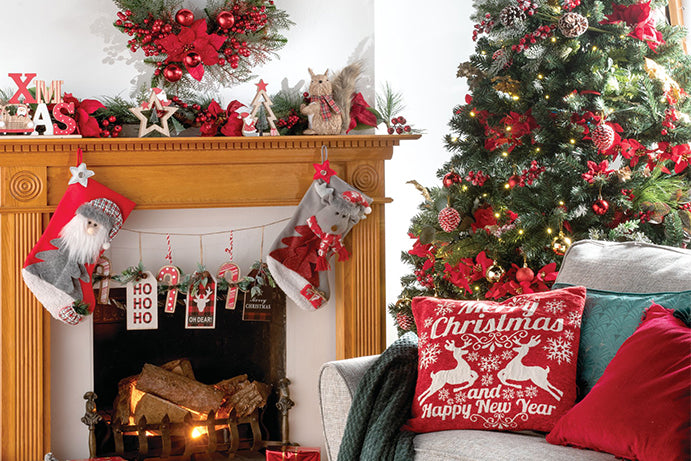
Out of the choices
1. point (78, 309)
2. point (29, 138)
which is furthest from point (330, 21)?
point (78, 309)

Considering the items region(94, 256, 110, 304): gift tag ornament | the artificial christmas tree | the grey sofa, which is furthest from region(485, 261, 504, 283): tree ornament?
region(94, 256, 110, 304): gift tag ornament

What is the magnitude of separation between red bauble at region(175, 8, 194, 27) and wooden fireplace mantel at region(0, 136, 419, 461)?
1.53 feet

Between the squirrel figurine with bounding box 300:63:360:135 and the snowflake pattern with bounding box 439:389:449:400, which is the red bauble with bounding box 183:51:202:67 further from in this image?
the snowflake pattern with bounding box 439:389:449:400

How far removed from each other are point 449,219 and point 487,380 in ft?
2.85

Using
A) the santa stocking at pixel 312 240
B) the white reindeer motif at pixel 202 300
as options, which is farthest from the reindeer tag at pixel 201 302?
Answer: the santa stocking at pixel 312 240

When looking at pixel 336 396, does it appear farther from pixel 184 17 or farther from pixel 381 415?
pixel 184 17

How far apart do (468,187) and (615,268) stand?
2.38 ft

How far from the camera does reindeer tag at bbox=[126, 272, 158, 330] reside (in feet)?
8.67

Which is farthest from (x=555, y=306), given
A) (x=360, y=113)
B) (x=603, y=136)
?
(x=360, y=113)

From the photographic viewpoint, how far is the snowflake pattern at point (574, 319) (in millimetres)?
1693

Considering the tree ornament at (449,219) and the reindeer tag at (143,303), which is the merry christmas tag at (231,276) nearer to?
the reindeer tag at (143,303)

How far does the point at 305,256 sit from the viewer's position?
2613 mm

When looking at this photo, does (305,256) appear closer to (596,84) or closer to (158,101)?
(158,101)

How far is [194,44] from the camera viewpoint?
264 centimetres
